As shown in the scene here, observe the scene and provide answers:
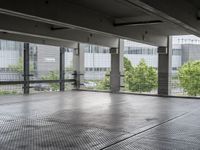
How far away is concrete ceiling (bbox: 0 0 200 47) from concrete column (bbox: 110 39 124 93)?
303cm

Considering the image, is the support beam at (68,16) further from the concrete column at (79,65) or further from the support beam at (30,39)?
the concrete column at (79,65)

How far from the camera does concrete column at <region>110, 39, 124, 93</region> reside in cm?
1703

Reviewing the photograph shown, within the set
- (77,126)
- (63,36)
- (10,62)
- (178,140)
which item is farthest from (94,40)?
(178,140)

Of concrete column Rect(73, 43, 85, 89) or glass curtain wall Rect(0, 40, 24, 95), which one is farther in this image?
concrete column Rect(73, 43, 85, 89)

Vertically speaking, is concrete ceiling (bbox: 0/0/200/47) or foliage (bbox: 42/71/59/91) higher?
concrete ceiling (bbox: 0/0/200/47)

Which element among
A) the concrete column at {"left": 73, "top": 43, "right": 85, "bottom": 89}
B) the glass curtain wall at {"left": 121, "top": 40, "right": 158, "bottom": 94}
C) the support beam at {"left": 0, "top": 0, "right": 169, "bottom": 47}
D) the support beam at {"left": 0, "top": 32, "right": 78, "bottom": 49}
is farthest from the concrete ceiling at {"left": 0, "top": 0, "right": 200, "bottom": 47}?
the glass curtain wall at {"left": 121, "top": 40, "right": 158, "bottom": 94}

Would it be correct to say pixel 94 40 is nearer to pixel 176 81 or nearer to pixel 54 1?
pixel 176 81

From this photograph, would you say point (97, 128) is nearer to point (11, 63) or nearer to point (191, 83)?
point (11, 63)

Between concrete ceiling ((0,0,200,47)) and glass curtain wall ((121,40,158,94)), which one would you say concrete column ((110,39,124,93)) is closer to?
glass curtain wall ((121,40,158,94))

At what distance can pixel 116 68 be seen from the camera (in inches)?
677

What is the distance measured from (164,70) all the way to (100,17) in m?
6.30

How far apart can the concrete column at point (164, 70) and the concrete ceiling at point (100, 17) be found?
1.37 meters

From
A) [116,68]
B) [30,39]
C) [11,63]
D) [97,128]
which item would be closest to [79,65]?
[116,68]

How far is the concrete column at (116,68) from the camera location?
55.9ft
